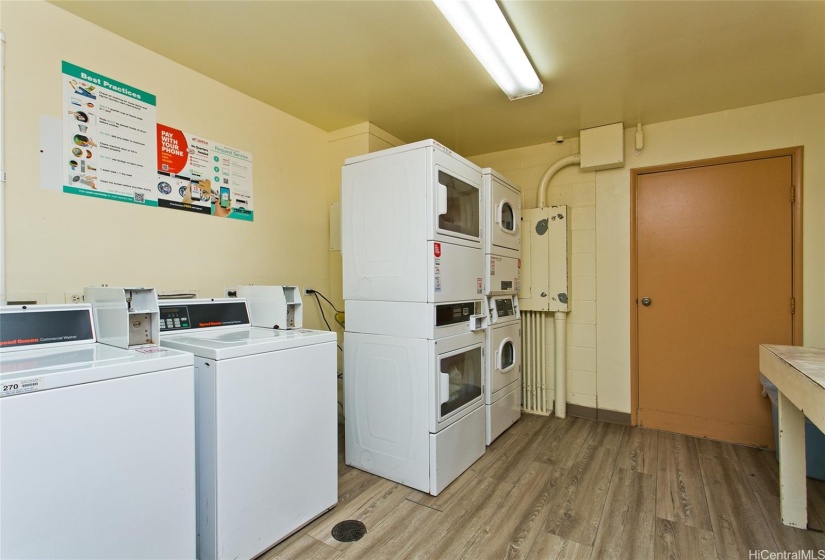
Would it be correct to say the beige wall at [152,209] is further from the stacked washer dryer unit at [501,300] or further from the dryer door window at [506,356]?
the dryer door window at [506,356]

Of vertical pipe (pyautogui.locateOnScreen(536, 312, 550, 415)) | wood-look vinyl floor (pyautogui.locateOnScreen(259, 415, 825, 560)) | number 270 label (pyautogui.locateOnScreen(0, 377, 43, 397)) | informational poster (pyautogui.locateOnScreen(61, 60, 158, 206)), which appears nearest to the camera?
number 270 label (pyautogui.locateOnScreen(0, 377, 43, 397))

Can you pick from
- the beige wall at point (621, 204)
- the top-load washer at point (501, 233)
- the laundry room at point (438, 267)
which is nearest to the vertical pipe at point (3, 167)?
the laundry room at point (438, 267)

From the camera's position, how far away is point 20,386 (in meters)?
1.11

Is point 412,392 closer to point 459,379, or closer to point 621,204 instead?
point 459,379

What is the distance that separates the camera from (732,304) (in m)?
3.01

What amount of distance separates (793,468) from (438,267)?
209 cm

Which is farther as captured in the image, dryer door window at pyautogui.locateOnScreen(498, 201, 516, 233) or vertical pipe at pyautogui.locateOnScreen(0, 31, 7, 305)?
dryer door window at pyautogui.locateOnScreen(498, 201, 516, 233)

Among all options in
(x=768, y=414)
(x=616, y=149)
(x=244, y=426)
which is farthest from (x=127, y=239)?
(x=768, y=414)

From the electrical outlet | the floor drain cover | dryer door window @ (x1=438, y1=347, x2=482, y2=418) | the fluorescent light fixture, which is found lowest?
the floor drain cover

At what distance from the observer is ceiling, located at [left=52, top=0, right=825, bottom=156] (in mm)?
1884

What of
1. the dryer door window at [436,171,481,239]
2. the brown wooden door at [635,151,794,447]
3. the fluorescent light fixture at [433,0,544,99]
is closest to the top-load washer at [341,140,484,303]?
the dryer door window at [436,171,481,239]

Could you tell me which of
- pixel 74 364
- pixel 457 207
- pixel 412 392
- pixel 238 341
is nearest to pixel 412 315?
pixel 412 392

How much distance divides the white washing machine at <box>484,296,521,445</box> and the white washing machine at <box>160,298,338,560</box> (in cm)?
130

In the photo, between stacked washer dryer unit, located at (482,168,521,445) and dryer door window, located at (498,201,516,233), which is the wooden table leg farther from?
dryer door window, located at (498,201,516,233)
